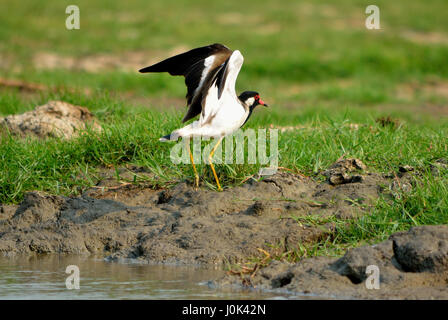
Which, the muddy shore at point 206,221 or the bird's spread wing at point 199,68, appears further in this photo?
the bird's spread wing at point 199,68

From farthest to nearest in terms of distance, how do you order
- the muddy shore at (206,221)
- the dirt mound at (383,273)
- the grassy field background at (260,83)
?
the grassy field background at (260,83) < the muddy shore at (206,221) < the dirt mound at (383,273)

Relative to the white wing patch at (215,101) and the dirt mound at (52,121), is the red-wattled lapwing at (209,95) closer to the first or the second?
the white wing patch at (215,101)

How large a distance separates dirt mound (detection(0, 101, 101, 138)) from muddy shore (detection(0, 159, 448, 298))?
1.40 meters

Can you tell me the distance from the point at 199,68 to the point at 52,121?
2.75m

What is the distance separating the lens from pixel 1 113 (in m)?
9.50

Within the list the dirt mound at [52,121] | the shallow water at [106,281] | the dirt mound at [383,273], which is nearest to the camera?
the dirt mound at [383,273]

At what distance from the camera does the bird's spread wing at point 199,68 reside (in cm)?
596

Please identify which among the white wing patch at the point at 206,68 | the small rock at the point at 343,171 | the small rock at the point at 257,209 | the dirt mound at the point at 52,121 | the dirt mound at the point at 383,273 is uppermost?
the white wing patch at the point at 206,68

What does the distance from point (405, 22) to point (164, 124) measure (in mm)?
14895

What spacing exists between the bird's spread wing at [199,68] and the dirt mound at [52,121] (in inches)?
80.2

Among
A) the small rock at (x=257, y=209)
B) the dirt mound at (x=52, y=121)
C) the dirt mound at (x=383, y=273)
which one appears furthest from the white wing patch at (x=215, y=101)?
the dirt mound at (x=52, y=121)

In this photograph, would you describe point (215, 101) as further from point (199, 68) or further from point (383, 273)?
point (383, 273)

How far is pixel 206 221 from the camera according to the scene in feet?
19.6

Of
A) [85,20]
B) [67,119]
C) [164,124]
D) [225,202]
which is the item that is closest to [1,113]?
[67,119]
